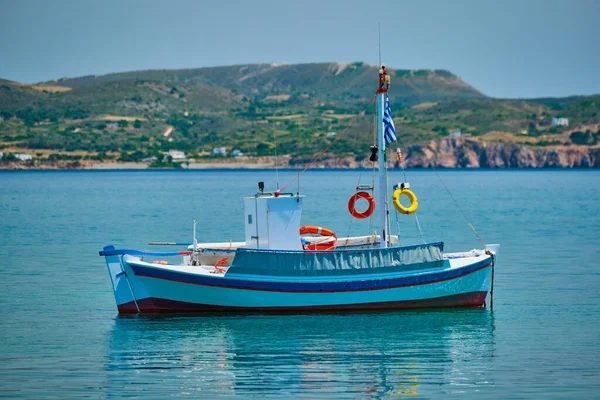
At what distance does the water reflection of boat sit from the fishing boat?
44 cm

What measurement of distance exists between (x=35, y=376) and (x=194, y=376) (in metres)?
3.53

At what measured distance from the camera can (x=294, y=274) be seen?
25984 mm

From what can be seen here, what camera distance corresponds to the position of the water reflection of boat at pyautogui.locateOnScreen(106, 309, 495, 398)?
63.9 ft

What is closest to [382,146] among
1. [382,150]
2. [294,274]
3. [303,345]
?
[382,150]

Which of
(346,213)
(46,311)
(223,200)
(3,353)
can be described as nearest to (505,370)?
(3,353)

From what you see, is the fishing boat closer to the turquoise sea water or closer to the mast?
the mast

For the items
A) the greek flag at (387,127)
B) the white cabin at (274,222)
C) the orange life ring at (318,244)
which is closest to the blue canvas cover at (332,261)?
the white cabin at (274,222)

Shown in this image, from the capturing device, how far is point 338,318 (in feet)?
86.1

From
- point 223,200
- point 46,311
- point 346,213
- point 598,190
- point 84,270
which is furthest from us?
point 598,190

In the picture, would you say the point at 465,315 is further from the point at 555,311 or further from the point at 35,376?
the point at 35,376

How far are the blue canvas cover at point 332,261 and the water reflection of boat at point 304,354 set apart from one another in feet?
4.51

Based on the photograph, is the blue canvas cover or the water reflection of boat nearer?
the water reflection of boat

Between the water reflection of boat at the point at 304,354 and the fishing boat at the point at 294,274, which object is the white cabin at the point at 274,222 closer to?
the fishing boat at the point at 294,274

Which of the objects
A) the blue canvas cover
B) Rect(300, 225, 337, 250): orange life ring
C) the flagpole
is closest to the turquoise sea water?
the blue canvas cover
